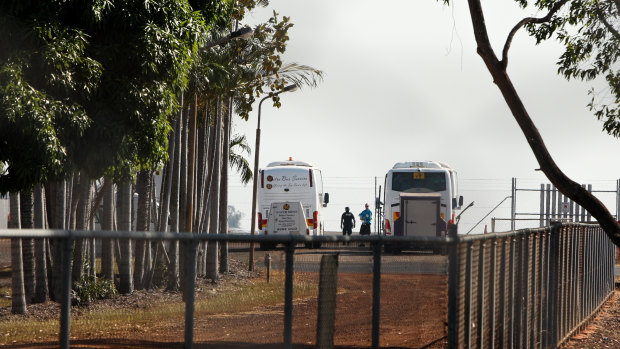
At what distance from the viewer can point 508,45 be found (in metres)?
14.2

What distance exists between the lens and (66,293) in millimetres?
4629

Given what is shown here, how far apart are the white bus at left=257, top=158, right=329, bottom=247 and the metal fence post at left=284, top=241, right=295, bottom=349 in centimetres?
3036

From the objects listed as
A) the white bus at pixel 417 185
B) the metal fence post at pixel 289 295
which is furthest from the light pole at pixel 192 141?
the white bus at pixel 417 185

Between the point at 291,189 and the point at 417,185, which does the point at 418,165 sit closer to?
the point at 417,185

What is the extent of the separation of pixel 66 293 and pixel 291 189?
32125 millimetres

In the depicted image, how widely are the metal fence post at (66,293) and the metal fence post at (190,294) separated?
786 millimetres

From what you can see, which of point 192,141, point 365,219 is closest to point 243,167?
point 365,219

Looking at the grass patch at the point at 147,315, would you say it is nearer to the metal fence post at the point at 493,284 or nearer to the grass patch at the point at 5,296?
the grass patch at the point at 5,296

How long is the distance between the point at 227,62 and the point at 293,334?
1710cm

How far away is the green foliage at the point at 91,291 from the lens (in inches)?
198

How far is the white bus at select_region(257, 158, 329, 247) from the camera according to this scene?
3669 centimetres

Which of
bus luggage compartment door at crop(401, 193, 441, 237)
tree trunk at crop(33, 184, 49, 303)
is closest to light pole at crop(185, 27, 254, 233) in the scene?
tree trunk at crop(33, 184, 49, 303)

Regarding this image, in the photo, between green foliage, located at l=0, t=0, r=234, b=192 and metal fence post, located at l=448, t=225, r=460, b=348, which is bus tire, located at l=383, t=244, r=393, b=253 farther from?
green foliage, located at l=0, t=0, r=234, b=192

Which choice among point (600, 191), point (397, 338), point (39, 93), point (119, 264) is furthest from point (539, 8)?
point (600, 191)
